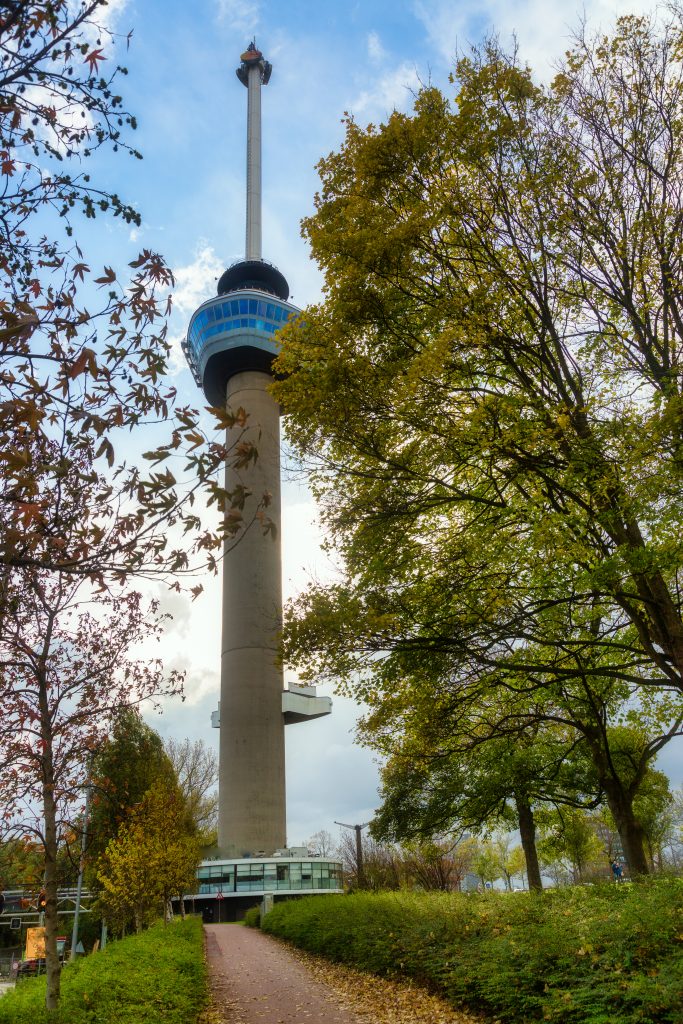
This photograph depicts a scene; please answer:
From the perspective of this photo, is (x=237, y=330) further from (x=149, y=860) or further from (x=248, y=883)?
(x=149, y=860)

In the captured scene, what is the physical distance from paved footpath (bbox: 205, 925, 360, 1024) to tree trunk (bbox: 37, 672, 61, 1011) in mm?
2697

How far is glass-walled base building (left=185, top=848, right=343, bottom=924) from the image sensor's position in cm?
4606

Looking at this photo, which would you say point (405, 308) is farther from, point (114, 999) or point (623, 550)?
point (114, 999)

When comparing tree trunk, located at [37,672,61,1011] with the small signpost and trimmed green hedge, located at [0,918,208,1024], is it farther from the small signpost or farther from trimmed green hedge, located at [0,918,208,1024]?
the small signpost

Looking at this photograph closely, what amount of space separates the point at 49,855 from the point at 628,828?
12.8 meters

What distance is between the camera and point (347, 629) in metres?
10.0

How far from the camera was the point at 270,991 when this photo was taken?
1233cm

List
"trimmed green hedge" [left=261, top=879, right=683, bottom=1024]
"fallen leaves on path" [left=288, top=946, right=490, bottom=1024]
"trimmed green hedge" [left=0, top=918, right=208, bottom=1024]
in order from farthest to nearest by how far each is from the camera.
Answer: "fallen leaves on path" [left=288, top=946, right=490, bottom=1024] → "trimmed green hedge" [left=0, top=918, right=208, bottom=1024] → "trimmed green hedge" [left=261, top=879, right=683, bottom=1024]

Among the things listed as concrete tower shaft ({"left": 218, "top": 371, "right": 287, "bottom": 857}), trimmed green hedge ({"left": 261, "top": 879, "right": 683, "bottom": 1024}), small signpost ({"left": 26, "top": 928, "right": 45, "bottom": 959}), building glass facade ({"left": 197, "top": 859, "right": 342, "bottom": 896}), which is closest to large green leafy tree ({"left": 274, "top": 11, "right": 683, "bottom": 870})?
trimmed green hedge ({"left": 261, "top": 879, "right": 683, "bottom": 1024})

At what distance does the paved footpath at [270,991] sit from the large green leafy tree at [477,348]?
182 inches

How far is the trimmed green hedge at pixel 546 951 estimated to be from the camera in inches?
235

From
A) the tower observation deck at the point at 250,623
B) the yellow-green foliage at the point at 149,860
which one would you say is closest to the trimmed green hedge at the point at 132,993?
the yellow-green foliage at the point at 149,860

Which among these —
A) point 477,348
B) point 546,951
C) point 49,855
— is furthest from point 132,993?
point 477,348

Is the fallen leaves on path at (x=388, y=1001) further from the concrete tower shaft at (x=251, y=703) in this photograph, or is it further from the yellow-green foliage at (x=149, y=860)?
the concrete tower shaft at (x=251, y=703)
